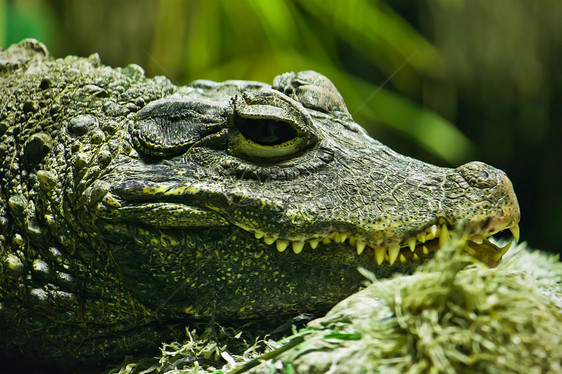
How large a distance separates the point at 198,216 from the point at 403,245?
0.91 meters

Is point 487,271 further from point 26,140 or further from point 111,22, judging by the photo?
point 111,22

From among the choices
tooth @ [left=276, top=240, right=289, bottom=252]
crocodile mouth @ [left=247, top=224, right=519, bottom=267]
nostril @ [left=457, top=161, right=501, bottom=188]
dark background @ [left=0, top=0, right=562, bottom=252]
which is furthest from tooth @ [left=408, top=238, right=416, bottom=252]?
dark background @ [left=0, top=0, right=562, bottom=252]

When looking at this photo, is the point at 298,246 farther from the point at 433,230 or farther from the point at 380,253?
the point at 433,230

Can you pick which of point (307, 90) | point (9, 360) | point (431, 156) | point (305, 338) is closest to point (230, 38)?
point (431, 156)

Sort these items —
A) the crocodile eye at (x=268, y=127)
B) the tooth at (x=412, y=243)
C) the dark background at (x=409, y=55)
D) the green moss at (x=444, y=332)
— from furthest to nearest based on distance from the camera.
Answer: the dark background at (x=409, y=55) < the crocodile eye at (x=268, y=127) < the tooth at (x=412, y=243) < the green moss at (x=444, y=332)

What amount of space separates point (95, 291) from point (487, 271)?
1784 mm

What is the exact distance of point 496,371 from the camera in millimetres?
1627

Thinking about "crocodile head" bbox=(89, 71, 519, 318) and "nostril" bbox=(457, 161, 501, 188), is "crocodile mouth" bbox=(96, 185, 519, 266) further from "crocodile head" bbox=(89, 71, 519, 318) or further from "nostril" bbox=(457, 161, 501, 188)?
"nostril" bbox=(457, 161, 501, 188)

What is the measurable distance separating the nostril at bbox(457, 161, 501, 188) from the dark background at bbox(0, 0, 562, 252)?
4.48m

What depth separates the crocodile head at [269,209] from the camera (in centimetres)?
245

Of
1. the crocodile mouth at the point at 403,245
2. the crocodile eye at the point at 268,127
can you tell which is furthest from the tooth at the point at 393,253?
the crocodile eye at the point at 268,127

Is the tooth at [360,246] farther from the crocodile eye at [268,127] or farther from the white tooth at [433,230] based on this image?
the crocodile eye at [268,127]

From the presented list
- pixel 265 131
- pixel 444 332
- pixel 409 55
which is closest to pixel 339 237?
pixel 265 131

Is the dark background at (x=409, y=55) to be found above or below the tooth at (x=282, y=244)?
above
